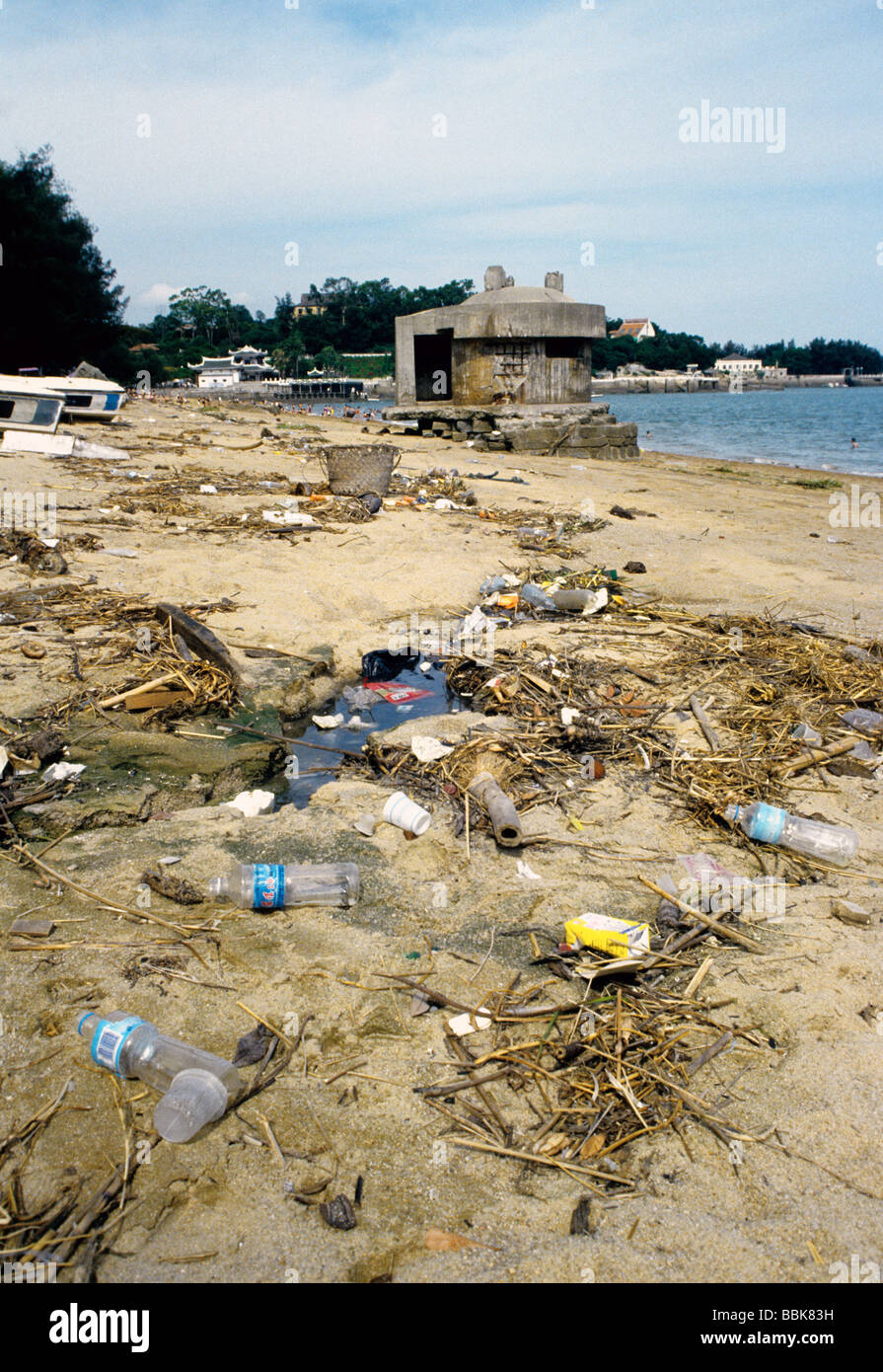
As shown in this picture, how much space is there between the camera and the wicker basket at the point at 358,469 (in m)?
8.70

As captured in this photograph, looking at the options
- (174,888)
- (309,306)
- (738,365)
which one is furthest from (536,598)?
(738,365)

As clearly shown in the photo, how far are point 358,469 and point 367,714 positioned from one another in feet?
17.1

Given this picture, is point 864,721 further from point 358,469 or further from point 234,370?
point 234,370

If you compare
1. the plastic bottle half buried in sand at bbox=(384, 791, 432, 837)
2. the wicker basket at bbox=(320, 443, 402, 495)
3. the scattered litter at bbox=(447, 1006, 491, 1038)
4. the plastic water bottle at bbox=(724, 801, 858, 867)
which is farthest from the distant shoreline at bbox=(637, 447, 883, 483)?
the scattered litter at bbox=(447, 1006, 491, 1038)

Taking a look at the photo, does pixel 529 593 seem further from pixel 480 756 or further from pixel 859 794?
pixel 859 794

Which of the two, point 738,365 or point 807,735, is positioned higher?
point 738,365

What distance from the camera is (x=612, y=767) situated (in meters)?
3.55

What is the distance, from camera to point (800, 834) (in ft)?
9.86

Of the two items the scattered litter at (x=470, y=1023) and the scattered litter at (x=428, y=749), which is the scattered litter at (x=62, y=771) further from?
the scattered litter at (x=470, y=1023)

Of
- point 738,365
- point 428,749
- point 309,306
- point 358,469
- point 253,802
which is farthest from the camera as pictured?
point 738,365

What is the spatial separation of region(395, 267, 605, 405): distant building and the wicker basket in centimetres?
708
